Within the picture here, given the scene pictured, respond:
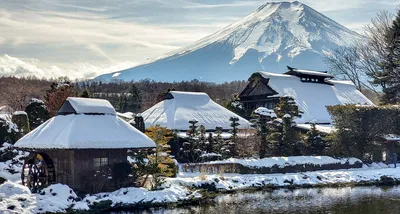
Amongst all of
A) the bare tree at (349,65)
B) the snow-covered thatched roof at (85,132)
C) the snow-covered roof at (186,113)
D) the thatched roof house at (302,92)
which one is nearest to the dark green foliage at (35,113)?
the snow-covered roof at (186,113)

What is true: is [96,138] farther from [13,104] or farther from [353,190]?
[13,104]

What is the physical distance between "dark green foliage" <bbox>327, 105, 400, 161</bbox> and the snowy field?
358 cm

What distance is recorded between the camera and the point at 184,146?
31188mm

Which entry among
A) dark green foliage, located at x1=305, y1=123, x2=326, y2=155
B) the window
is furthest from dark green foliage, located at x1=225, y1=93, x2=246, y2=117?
the window

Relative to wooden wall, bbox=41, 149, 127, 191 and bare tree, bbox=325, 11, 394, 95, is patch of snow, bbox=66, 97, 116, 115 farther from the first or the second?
bare tree, bbox=325, 11, 394, 95

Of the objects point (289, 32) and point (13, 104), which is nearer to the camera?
point (13, 104)

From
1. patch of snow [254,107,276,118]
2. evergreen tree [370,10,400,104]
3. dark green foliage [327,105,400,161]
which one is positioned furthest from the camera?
evergreen tree [370,10,400,104]

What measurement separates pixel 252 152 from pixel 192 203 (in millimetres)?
11415

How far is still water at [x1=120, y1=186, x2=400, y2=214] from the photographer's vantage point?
17938 millimetres

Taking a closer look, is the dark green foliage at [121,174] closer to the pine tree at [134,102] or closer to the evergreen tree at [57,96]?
the evergreen tree at [57,96]

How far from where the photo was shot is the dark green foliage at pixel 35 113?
98.8ft

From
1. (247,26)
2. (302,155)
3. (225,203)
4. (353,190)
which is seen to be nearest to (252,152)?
(302,155)

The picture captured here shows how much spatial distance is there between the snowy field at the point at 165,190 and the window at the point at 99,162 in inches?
53.4

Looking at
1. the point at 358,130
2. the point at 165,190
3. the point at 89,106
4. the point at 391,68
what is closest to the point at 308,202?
the point at 165,190
